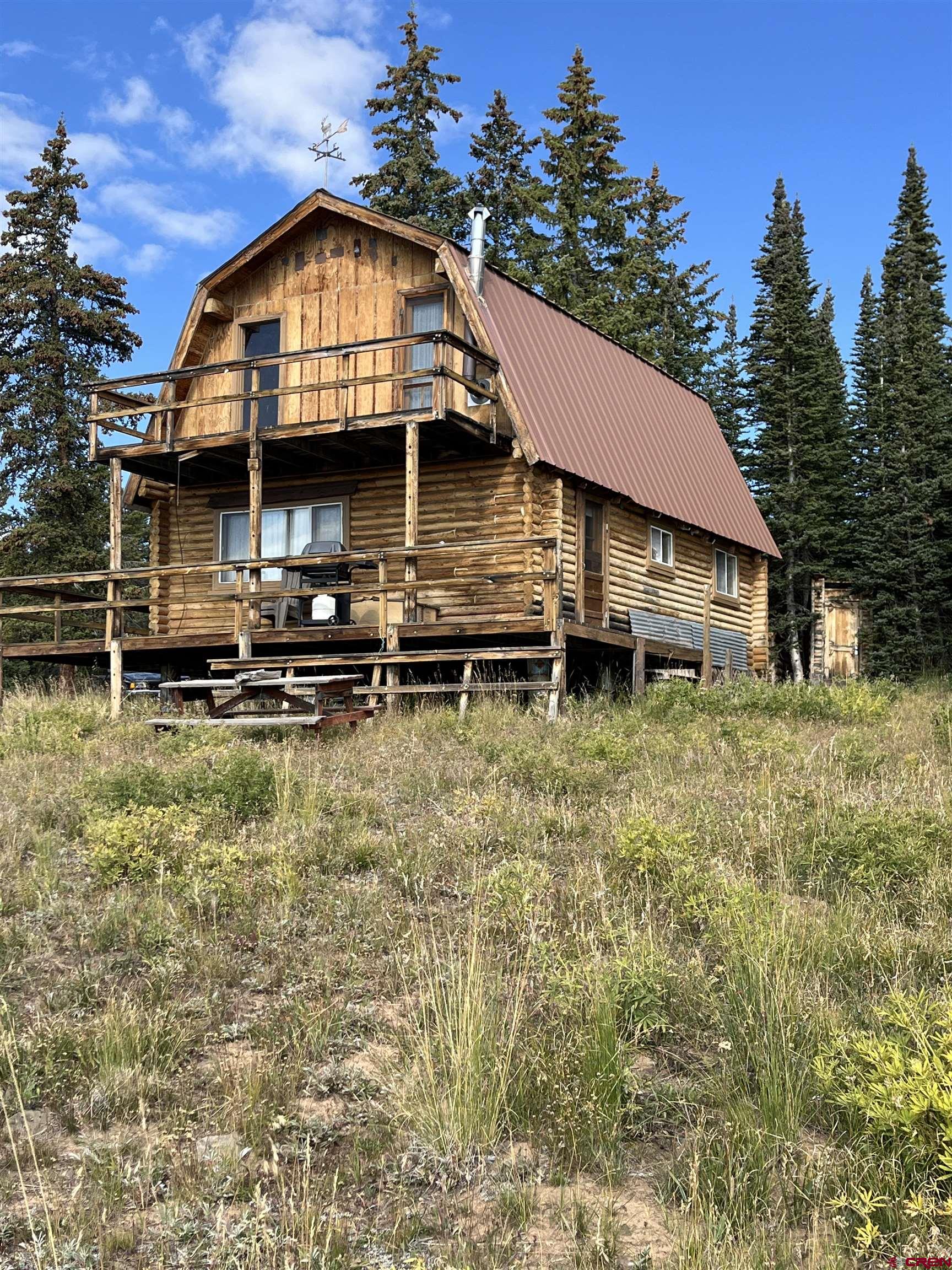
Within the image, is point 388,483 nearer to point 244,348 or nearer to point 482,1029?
point 244,348

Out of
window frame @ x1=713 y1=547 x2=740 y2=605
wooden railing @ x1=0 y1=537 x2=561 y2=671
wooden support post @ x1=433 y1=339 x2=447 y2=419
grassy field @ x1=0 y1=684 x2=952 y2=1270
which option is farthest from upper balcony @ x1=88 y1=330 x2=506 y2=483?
grassy field @ x1=0 y1=684 x2=952 y2=1270

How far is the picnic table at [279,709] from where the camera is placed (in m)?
13.7

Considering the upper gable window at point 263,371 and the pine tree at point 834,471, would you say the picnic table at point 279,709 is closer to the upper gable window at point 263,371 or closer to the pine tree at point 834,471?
the upper gable window at point 263,371

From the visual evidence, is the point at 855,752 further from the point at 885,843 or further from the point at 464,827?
the point at 464,827

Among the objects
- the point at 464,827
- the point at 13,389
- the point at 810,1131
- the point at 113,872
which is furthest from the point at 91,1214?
the point at 13,389

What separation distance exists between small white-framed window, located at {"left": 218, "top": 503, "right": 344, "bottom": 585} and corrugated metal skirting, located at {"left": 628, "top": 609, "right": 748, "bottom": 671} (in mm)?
5761

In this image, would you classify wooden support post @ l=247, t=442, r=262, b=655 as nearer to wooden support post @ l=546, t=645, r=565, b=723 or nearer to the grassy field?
wooden support post @ l=546, t=645, r=565, b=723

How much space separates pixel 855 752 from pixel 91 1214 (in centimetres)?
821

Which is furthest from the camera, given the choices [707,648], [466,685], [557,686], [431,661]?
[707,648]

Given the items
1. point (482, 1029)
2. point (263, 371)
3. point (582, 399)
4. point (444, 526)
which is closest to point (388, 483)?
point (444, 526)

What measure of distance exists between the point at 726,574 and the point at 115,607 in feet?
45.0

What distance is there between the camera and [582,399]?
21.8 metres

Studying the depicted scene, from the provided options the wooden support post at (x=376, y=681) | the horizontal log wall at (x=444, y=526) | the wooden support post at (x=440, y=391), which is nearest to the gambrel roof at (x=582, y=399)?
the horizontal log wall at (x=444, y=526)

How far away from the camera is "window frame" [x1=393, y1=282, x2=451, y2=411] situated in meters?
20.6
